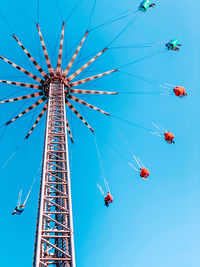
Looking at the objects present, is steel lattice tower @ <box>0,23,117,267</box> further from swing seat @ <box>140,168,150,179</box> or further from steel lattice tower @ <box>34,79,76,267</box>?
swing seat @ <box>140,168,150,179</box>

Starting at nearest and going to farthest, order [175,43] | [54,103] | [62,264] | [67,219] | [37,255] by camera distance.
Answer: [37,255] < [62,264] < [67,219] < [54,103] < [175,43]

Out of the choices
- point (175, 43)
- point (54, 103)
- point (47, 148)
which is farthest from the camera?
point (175, 43)

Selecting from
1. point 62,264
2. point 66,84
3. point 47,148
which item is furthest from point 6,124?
point 62,264

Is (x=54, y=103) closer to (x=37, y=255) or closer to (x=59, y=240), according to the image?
(x=59, y=240)

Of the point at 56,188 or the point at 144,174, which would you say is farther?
the point at 144,174

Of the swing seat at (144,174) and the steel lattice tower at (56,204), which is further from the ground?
the swing seat at (144,174)

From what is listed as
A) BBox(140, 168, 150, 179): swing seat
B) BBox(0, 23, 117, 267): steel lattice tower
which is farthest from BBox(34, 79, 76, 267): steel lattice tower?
BBox(140, 168, 150, 179): swing seat

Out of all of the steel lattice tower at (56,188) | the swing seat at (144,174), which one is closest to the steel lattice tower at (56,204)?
the steel lattice tower at (56,188)

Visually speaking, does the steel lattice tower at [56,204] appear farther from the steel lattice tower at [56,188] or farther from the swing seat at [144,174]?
the swing seat at [144,174]

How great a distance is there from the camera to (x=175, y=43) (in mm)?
15203

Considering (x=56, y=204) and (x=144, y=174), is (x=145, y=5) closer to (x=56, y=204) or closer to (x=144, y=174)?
(x=144, y=174)

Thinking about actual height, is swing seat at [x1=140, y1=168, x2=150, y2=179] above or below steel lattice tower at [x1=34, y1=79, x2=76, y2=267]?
above

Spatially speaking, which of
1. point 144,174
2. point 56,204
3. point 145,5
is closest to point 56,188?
point 56,204

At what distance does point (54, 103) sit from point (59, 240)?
23.1ft
